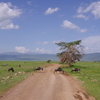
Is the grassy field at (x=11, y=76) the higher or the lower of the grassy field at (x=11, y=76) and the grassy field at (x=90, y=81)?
the higher

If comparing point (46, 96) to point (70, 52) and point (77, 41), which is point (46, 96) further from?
point (77, 41)

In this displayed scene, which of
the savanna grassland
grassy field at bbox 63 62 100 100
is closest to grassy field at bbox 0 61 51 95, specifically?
the savanna grassland

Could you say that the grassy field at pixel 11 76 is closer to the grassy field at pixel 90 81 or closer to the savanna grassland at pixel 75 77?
the savanna grassland at pixel 75 77

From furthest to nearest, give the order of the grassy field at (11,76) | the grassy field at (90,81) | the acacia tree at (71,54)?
the acacia tree at (71,54) → the grassy field at (11,76) → the grassy field at (90,81)

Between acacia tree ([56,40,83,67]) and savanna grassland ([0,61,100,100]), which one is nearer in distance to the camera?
savanna grassland ([0,61,100,100])

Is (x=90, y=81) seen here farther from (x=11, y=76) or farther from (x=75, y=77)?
(x=11, y=76)

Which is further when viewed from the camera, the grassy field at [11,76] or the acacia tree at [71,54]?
the acacia tree at [71,54]

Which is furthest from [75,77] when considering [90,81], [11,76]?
[11,76]

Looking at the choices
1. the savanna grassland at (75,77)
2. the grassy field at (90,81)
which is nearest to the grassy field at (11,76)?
the savanna grassland at (75,77)

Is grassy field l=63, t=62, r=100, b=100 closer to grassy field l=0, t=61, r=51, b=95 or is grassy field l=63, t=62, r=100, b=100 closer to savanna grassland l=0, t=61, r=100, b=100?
savanna grassland l=0, t=61, r=100, b=100

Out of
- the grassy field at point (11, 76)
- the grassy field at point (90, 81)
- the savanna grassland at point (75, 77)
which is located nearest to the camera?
the grassy field at point (90, 81)

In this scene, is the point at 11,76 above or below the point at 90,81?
above

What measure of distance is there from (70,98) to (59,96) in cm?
116

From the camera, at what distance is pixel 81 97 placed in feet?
55.1
